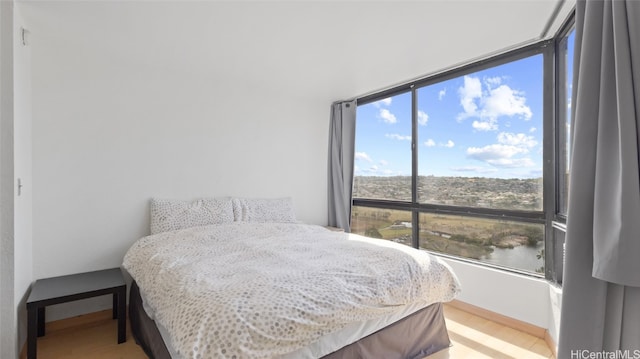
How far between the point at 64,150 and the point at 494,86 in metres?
3.73

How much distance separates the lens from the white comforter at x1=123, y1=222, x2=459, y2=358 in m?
1.18

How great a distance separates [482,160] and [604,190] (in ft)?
5.24

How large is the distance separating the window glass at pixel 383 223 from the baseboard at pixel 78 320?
9.09 feet

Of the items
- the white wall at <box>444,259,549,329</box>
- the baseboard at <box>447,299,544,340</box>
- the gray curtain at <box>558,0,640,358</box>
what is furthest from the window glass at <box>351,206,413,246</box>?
the gray curtain at <box>558,0,640,358</box>

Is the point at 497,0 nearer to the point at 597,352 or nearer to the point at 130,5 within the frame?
the point at 597,352

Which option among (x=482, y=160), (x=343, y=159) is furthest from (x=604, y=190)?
(x=343, y=159)

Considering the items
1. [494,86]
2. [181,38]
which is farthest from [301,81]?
[494,86]

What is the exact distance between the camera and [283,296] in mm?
1337

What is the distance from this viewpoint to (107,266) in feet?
8.35

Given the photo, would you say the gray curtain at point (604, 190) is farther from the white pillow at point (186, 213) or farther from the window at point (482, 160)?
the white pillow at point (186, 213)

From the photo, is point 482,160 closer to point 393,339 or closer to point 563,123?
point 563,123

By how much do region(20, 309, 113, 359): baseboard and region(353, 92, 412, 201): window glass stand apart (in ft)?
9.56

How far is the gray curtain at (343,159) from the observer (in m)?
3.89

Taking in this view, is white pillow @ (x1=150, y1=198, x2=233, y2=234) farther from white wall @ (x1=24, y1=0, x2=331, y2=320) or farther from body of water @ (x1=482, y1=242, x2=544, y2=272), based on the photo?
body of water @ (x1=482, y1=242, x2=544, y2=272)
